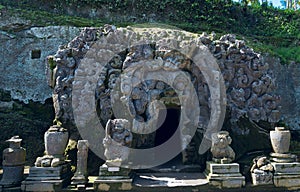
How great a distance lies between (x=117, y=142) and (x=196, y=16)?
1449cm

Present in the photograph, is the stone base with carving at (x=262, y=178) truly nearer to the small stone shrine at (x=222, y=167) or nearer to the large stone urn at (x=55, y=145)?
the small stone shrine at (x=222, y=167)

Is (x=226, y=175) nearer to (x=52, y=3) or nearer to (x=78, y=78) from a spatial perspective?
(x=78, y=78)

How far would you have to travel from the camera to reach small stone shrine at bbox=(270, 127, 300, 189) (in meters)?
7.90

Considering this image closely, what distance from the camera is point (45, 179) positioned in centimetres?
765

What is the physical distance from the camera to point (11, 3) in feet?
60.4

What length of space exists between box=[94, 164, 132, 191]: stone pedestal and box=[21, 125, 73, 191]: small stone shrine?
97cm

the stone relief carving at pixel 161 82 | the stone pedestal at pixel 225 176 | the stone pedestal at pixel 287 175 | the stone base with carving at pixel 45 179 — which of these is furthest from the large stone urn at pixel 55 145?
the stone pedestal at pixel 287 175

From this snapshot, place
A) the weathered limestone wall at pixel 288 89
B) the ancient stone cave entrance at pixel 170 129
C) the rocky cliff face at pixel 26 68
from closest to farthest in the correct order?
the ancient stone cave entrance at pixel 170 129, the rocky cliff face at pixel 26 68, the weathered limestone wall at pixel 288 89

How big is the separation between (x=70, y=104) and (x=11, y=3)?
39.7 ft

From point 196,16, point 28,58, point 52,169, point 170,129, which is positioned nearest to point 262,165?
point 170,129

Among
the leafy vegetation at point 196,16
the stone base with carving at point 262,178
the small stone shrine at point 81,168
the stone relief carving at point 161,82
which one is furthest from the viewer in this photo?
the leafy vegetation at point 196,16

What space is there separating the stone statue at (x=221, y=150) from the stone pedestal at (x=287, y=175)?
1.16 meters

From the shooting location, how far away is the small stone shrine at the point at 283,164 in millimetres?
7898

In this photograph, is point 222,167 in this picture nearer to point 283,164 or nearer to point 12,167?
point 283,164
